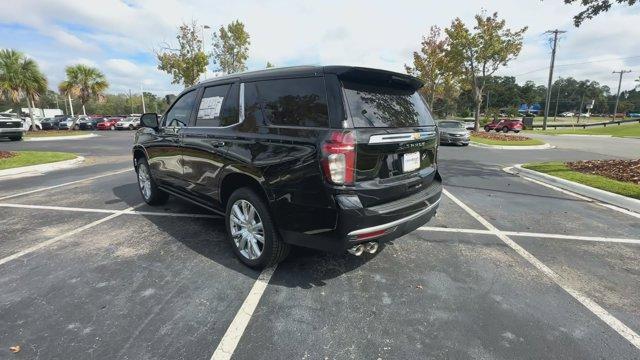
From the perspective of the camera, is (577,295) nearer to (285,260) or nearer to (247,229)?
(285,260)

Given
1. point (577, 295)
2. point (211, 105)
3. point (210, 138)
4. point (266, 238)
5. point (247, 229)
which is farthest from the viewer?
point (211, 105)

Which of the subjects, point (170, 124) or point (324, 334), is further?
point (170, 124)

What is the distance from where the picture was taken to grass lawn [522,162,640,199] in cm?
646

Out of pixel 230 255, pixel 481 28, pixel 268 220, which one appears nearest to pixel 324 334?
pixel 268 220

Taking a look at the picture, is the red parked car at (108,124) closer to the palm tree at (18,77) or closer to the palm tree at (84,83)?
the palm tree at (84,83)

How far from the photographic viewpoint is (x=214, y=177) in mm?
3818

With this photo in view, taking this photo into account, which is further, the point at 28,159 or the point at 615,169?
the point at 28,159

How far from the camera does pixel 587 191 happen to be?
270 inches

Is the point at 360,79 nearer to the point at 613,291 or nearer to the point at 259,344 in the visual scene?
the point at 259,344

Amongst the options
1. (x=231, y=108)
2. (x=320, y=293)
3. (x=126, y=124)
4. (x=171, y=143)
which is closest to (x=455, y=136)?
A: (x=171, y=143)

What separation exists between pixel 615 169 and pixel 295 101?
9.23 metres

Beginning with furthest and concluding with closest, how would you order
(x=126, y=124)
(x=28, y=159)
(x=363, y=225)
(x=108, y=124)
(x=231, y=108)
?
(x=108, y=124), (x=126, y=124), (x=28, y=159), (x=231, y=108), (x=363, y=225)

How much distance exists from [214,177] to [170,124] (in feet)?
5.00

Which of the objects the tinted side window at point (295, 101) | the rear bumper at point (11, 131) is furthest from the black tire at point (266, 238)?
the rear bumper at point (11, 131)
